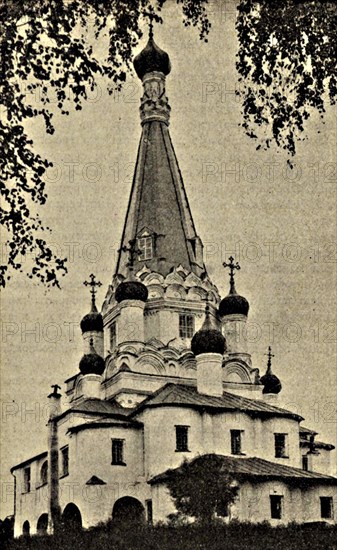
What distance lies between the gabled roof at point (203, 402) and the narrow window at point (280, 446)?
2.65ft

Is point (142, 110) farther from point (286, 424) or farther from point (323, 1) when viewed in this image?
point (323, 1)

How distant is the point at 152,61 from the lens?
40.7 metres

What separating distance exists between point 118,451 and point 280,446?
6058mm

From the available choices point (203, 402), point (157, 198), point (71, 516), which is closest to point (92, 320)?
point (157, 198)

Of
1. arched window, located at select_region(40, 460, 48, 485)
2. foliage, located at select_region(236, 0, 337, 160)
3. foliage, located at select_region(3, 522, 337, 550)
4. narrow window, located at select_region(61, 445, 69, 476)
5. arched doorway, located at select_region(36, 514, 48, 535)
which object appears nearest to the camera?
foliage, located at select_region(236, 0, 337, 160)

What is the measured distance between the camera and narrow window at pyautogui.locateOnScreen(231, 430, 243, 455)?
32.2 metres

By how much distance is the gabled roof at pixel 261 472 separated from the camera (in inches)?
1153

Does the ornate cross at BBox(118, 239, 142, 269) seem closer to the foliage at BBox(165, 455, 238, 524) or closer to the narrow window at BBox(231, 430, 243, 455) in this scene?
the narrow window at BBox(231, 430, 243, 455)

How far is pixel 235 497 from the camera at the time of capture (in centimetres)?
2812

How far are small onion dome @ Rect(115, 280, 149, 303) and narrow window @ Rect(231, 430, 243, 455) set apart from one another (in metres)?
6.63

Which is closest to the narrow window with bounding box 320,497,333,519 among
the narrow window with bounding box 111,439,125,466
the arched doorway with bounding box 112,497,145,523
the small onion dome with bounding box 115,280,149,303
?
the arched doorway with bounding box 112,497,145,523

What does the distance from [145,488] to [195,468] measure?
13.8ft

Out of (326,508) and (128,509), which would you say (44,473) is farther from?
(326,508)

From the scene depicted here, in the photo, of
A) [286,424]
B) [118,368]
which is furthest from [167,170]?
[286,424]
